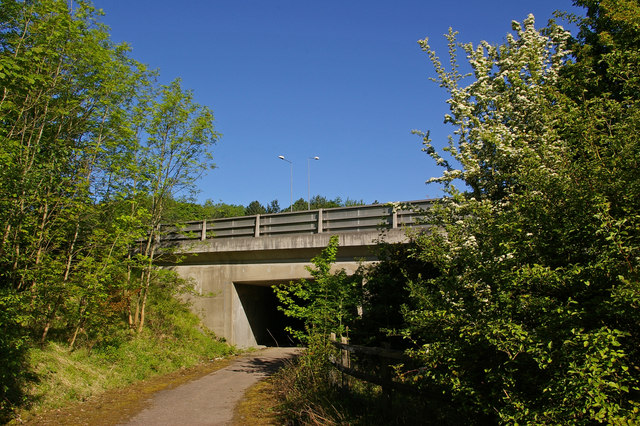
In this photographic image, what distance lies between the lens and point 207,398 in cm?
998

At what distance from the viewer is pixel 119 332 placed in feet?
45.5

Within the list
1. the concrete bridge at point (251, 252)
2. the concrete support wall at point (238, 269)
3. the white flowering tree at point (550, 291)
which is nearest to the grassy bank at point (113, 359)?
the concrete support wall at point (238, 269)

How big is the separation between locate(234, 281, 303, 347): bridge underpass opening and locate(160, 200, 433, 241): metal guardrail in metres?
2.36

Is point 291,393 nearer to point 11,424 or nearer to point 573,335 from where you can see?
point 11,424

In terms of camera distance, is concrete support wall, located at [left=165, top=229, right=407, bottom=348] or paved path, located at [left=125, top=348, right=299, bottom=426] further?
concrete support wall, located at [left=165, top=229, right=407, bottom=348]

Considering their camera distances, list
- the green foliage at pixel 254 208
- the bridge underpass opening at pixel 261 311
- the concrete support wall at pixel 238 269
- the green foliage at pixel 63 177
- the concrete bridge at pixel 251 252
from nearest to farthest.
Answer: the green foliage at pixel 63 177, the concrete bridge at pixel 251 252, the concrete support wall at pixel 238 269, the bridge underpass opening at pixel 261 311, the green foliage at pixel 254 208

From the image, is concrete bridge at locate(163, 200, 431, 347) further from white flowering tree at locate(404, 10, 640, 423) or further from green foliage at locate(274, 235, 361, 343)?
white flowering tree at locate(404, 10, 640, 423)

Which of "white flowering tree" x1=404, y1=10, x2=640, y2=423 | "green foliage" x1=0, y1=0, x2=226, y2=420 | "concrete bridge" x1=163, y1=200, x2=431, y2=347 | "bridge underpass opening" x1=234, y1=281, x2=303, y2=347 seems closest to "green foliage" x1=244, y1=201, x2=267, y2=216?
"bridge underpass opening" x1=234, y1=281, x2=303, y2=347

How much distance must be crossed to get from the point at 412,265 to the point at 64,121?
9045mm

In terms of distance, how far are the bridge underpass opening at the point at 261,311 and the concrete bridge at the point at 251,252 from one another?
1.8 inches

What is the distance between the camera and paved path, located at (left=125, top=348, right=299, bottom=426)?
8266 millimetres

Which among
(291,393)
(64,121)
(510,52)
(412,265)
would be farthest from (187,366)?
(510,52)

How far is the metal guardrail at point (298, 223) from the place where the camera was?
14586 millimetres

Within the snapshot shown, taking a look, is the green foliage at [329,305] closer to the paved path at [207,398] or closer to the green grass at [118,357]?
the paved path at [207,398]
